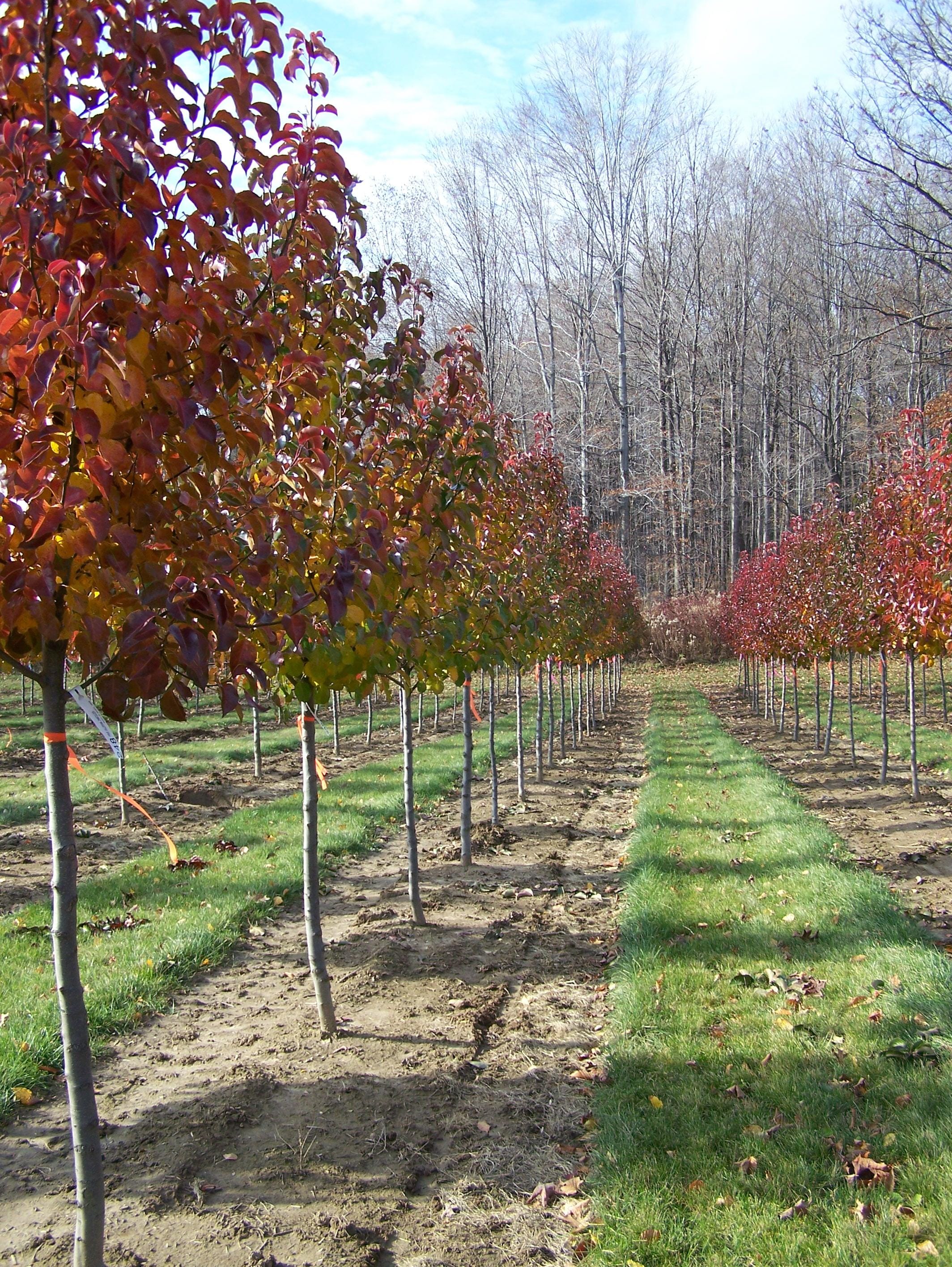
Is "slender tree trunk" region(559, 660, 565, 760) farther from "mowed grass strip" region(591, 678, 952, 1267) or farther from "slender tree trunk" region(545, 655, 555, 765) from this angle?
"mowed grass strip" region(591, 678, 952, 1267)

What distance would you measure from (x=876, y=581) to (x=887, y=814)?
322 centimetres

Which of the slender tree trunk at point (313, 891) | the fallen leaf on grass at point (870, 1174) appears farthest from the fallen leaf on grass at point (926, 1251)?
the slender tree trunk at point (313, 891)

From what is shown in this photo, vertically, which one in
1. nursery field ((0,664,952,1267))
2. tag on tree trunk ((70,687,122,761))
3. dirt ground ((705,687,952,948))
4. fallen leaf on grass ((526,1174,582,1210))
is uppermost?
tag on tree trunk ((70,687,122,761))

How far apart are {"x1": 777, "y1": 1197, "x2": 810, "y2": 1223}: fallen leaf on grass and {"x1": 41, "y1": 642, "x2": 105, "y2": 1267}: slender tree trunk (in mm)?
2254

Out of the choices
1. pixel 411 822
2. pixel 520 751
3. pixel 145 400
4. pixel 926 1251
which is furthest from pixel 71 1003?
pixel 520 751

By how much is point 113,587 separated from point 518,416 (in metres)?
36.9

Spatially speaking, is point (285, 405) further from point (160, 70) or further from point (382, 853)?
point (382, 853)

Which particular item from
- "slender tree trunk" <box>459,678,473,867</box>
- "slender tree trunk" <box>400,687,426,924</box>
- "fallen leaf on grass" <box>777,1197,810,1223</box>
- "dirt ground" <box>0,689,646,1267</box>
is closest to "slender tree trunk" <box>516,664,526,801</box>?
"slender tree trunk" <box>459,678,473,867</box>

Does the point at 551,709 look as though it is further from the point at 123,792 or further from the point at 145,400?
the point at 145,400

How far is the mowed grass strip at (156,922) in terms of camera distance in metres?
4.66

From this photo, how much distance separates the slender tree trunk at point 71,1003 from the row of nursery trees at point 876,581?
7331 millimetres

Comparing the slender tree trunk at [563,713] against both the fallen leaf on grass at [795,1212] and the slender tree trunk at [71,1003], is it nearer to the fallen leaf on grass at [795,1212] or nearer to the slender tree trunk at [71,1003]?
the fallen leaf on grass at [795,1212]

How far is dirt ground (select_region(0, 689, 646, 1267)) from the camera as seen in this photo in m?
3.21

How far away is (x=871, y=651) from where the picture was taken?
556 inches
